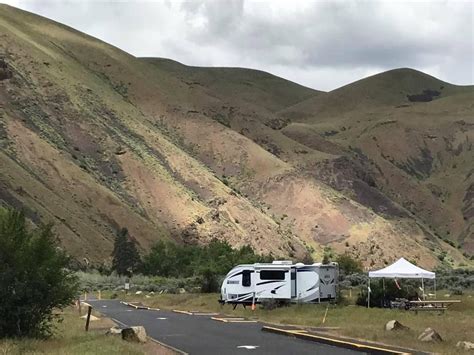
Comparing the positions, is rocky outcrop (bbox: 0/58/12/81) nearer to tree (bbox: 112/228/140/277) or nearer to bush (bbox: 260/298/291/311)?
tree (bbox: 112/228/140/277)

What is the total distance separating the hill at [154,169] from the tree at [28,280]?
39.7m

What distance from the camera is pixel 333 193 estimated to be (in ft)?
298

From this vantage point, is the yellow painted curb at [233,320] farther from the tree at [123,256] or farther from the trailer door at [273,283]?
the tree at [123,256]

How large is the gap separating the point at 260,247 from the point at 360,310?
4668 centimetres

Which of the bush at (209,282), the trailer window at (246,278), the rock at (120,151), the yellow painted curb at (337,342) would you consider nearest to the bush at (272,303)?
the trailer window at (246,278)

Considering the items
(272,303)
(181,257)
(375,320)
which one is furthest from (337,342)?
(181,257)

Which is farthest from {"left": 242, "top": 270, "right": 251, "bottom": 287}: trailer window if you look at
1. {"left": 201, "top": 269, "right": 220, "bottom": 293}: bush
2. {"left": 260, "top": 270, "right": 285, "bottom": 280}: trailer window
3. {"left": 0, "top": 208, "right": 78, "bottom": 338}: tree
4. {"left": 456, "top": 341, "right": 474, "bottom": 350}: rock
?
{"left": 456, "top": 341, "right": 474, "bottom": 350}: rock

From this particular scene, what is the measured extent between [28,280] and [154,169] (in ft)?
198

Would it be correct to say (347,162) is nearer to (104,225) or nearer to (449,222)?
(449,222)

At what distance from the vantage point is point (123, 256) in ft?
199

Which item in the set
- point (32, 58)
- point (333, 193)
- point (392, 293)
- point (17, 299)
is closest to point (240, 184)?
point (333, 193)

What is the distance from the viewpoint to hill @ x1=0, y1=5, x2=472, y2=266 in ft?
222

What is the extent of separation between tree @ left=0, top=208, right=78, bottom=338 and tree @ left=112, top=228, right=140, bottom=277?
41.0 meters

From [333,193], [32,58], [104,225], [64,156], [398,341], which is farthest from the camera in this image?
[333,193]
